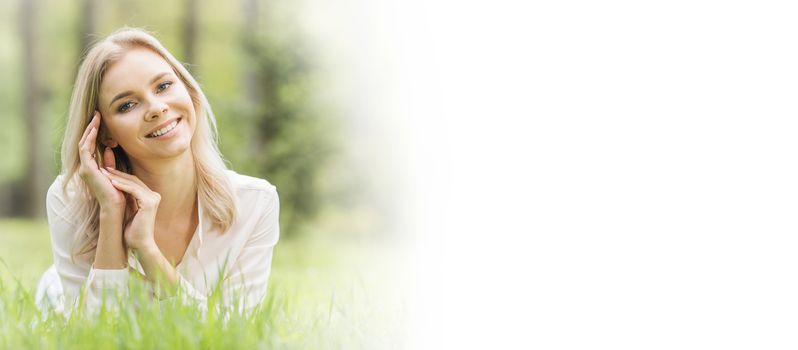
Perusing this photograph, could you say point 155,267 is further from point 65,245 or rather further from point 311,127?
point 311,127

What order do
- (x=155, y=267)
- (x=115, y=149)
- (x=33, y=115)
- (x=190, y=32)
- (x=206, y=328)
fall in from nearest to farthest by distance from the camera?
(x=206, y=328) → (x=155, y=267) → (x=115, y=149) → (x=190, y=32) → (x=33, y=115)

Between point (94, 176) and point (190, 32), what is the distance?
4.75m

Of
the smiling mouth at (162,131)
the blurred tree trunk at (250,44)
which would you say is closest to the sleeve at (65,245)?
the smiling mouth at (162,131)

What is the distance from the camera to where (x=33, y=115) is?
6.18 meters

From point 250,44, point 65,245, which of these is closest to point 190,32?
point 250,44

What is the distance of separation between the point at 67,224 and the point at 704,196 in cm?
101

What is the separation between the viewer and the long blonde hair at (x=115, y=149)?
53.2 inches

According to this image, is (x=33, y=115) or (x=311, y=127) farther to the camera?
(x=33, y=115)

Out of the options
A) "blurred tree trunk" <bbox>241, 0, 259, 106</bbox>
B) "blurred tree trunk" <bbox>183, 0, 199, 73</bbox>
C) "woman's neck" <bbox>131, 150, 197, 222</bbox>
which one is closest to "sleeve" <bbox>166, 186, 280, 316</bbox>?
"woman's neck" <bbox>131, 150, 197, 222</bbox>

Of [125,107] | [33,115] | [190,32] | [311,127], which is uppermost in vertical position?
[125,107]

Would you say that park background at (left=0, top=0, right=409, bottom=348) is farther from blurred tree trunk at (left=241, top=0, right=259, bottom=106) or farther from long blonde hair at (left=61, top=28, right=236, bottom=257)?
long blonde hair at (left=61, top=28, right=236, bottom=257)

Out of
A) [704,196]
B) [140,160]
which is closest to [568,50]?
[704,196]

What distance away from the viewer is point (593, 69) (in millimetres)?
1264

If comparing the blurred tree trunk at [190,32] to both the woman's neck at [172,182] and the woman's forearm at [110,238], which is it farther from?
the woman's forearm at [110,238]
